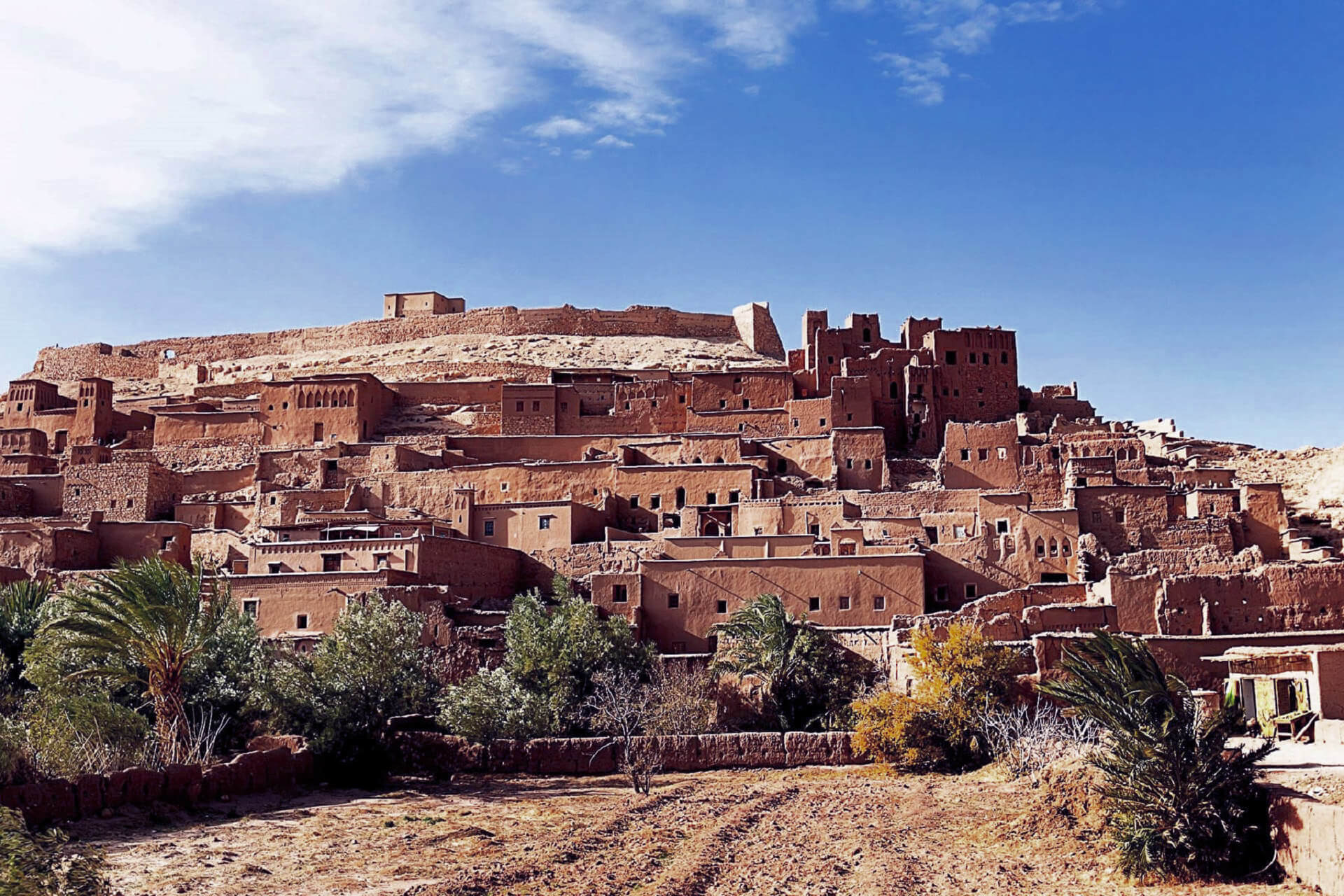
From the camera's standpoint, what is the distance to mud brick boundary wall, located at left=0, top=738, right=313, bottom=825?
16375mm

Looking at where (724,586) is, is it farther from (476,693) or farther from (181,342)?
(181,342)

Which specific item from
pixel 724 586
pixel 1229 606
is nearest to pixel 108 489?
pixel 724 586

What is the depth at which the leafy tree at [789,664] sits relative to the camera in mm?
27531

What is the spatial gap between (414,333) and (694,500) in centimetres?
3543

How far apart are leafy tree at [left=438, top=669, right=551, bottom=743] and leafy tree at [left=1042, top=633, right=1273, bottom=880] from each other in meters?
12.7

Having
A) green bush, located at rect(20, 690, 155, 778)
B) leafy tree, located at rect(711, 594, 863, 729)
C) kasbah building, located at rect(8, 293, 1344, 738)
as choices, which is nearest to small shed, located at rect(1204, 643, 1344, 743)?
kasbah building, located at rect(8, 293, 1344, 738)

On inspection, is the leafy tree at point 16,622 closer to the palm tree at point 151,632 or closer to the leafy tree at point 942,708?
the palm tree at point 151,632

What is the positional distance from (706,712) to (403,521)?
42.4 feet

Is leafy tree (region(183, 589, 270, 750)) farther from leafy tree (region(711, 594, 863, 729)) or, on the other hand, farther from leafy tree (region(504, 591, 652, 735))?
leafy tree (region(711, 594, 863, 729))

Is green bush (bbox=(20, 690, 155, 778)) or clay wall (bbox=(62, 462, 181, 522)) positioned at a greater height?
clay wall (bbox=(62, 462, 181, 522))

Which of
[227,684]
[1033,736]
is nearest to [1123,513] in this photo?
[1033,736]

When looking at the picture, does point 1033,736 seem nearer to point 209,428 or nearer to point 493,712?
point 493,712

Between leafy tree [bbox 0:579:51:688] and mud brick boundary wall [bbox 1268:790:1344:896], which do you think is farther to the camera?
leafy tree [bbox 0:579:51:688]

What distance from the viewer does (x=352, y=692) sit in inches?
945
